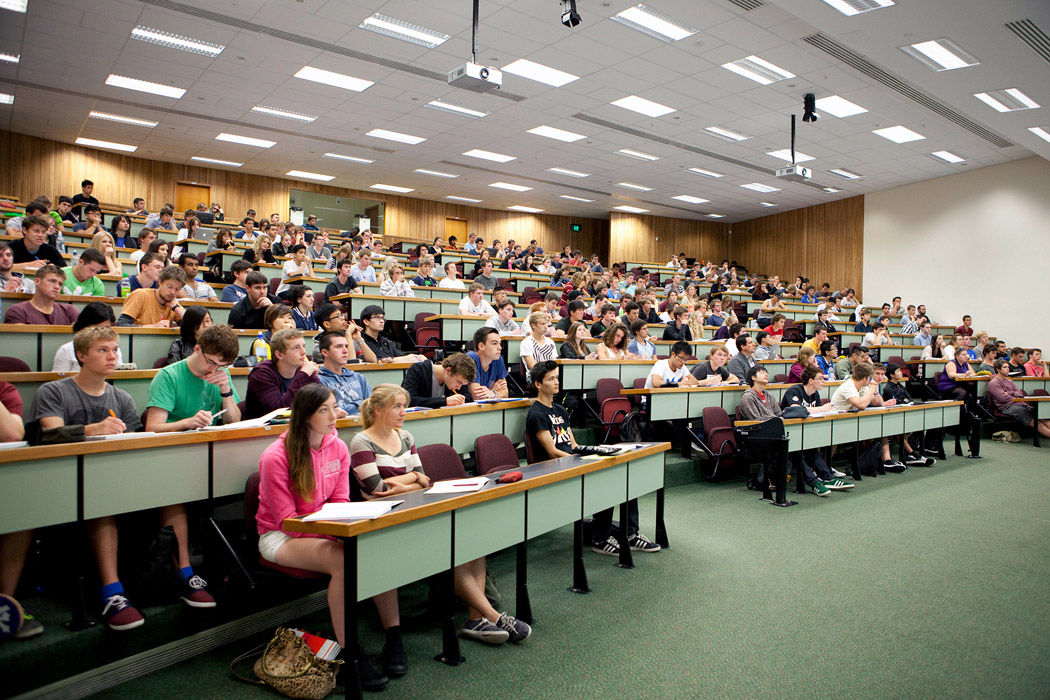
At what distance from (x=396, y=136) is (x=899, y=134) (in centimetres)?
952

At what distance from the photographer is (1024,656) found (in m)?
2.74

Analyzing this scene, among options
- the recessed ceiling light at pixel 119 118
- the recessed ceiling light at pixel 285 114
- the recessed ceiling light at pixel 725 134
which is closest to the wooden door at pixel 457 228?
the recessed ceiling light at pixel 285 114

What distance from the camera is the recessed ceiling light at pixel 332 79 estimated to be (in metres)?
8.91

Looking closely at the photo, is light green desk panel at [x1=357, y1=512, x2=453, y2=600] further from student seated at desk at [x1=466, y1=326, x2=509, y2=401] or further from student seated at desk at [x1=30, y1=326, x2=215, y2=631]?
student seated at desk at [x1=466, y1=326, x2=509, y2=401]

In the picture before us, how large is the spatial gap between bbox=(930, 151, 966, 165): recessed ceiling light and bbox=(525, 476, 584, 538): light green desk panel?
1287 cm

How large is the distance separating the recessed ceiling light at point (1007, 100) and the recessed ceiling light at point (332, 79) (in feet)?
29.2

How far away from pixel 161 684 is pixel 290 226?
9843 mm

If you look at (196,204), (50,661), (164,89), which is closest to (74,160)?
(196,204)

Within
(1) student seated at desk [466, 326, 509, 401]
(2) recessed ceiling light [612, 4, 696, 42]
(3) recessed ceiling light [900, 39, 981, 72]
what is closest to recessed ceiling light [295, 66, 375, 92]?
(2) recessed ceiling light [612, 4, 696, 42]

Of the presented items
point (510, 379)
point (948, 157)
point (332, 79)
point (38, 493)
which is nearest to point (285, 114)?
point (332, 79)

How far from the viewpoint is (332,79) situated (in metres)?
9.23

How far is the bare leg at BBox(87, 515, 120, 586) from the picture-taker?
2.40 meters

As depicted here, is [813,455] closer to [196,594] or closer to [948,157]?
[196,594]

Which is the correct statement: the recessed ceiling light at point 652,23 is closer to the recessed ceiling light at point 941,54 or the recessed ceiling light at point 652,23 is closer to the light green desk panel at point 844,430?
the recessed ceiling light at point 941,54
